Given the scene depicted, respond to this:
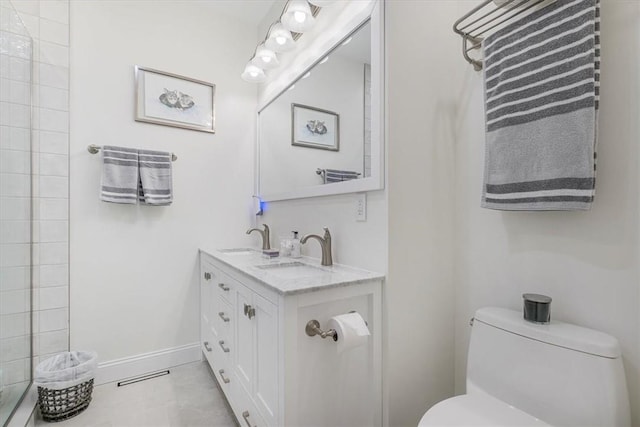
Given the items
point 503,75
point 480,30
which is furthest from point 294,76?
point 503,75

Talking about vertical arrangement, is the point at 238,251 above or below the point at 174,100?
below

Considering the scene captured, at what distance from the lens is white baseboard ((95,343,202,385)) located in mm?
1982

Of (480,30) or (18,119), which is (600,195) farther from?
(18,119)

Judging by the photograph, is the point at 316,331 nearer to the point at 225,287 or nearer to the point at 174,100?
the point at 225,287

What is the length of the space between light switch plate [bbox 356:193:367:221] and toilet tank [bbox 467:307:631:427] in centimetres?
63

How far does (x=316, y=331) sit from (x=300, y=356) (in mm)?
106

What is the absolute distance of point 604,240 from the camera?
3.43 ft

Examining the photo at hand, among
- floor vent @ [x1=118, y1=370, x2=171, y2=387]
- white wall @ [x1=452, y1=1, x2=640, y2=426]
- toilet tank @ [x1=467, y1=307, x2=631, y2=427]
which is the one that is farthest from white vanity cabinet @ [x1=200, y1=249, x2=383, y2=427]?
floor vent @ [x1=118, y1=370, x2=171, y2=387]

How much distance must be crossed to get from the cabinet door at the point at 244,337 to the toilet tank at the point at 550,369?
0.92 metres

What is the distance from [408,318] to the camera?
1.35 meters

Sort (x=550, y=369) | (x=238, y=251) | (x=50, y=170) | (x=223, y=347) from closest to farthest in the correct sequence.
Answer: (x=550, y=369)
(x=223, y=347)
(x=50, y=170)
(x=238, y=251)

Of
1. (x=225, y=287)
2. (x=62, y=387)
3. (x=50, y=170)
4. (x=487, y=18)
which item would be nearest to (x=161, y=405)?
(x=62, y=387)

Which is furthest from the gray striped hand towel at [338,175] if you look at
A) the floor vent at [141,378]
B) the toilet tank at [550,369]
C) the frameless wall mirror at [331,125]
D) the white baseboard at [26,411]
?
the white baseboard at [26,411]

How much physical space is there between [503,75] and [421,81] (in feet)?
1.10
